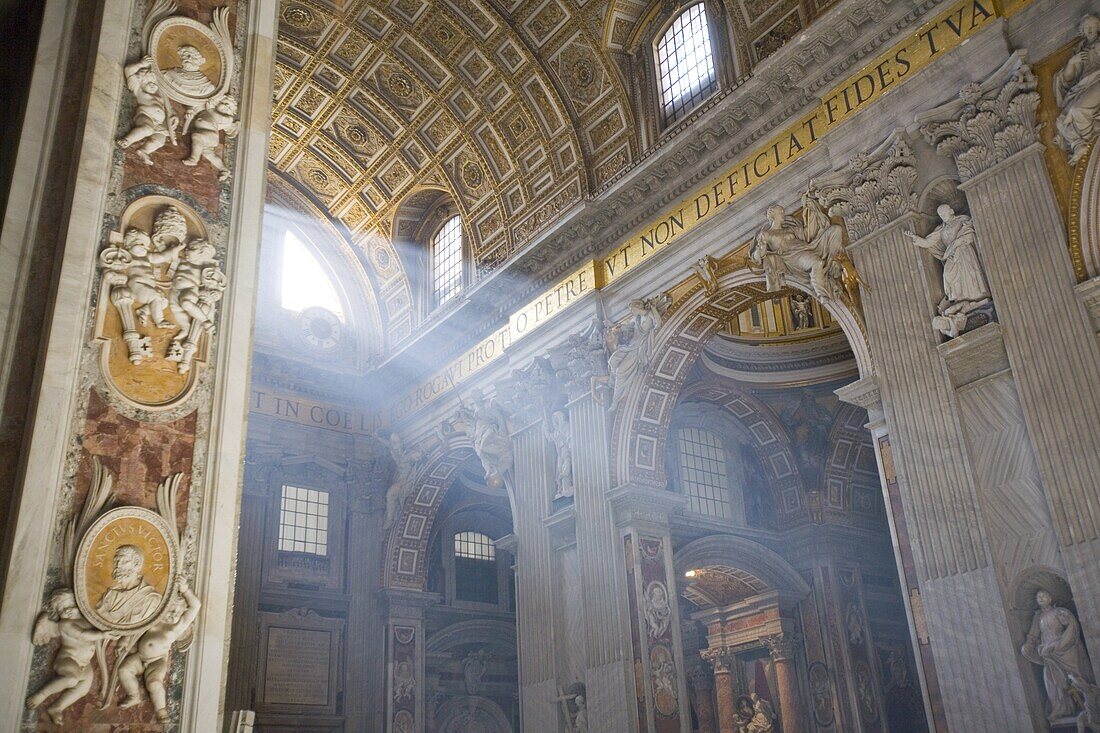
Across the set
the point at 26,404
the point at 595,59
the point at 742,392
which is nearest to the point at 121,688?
the point at 26,404

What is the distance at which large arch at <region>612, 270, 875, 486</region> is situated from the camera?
13.0 meters

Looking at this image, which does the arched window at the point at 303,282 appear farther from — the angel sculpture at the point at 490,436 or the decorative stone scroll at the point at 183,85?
the decorative stone scroll at the point at 183,85

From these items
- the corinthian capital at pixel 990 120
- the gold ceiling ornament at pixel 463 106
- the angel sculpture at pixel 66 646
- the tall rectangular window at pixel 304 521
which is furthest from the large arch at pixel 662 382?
the angel sculpture at pixel 66 646

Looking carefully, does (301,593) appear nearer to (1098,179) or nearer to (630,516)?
(630,516)

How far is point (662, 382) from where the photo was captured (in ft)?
44.5

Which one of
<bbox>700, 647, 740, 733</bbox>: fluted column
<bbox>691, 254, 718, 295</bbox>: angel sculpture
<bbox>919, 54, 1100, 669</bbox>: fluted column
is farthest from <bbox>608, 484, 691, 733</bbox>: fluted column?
<bbox>919, 54, 1100, 669</bbox>: fluted column

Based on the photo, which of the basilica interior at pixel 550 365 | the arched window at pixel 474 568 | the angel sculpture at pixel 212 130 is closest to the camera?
the basilica interior at pixel 550 365

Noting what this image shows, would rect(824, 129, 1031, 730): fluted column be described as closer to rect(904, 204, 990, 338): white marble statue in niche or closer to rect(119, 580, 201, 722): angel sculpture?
rect(904, 204, 990, 338): white marble statue in niche

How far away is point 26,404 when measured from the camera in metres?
4.69

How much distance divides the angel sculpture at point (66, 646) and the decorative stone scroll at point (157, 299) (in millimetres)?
1082

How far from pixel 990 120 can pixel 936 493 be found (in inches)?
141

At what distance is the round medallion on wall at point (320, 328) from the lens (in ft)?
61.9

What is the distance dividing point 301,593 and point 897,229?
12012mm

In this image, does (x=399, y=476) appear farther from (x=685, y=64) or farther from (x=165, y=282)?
(x=165, y=282)
